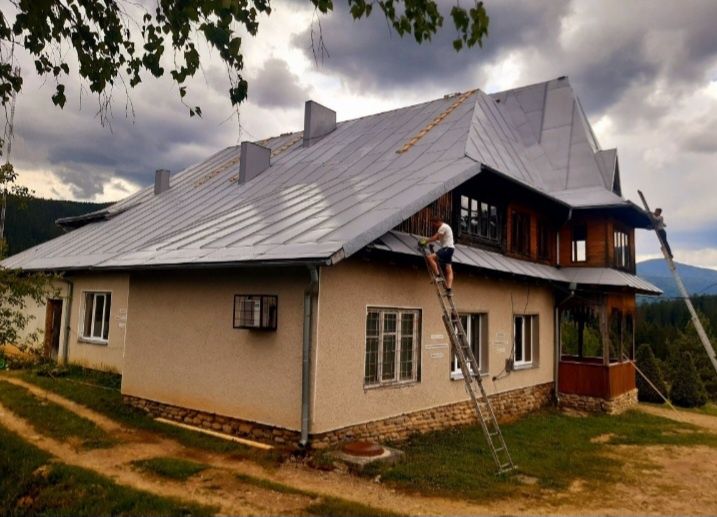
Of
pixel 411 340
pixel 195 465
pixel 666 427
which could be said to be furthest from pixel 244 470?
pixel 666 427

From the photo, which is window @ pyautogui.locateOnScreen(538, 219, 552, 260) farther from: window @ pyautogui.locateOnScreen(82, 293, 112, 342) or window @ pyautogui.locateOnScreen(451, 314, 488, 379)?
window @ pyautogui.locateOnScreen(82, 293, 112, 342)

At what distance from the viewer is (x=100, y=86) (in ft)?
16.1

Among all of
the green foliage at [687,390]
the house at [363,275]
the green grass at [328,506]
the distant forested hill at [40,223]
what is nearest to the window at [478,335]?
the house at [363,275]

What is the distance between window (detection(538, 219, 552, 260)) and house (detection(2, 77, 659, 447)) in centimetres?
8

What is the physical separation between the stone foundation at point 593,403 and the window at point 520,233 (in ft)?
14.0

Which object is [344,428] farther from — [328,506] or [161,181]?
[161,181]

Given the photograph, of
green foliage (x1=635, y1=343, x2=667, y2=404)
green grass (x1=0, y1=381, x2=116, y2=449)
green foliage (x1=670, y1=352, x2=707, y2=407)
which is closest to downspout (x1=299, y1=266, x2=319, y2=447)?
green grass (x1=0, y1=381, x2=116, y2=449)

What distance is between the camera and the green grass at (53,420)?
8.95 meters

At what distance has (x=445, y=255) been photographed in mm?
9422

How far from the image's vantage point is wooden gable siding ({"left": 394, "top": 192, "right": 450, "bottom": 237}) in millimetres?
10484

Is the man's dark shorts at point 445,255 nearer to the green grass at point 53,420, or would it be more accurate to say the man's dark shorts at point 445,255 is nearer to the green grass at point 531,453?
the green grass at point 531,453

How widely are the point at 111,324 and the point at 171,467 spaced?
26.2ft

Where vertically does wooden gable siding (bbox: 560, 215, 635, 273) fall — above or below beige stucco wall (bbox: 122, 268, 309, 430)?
above

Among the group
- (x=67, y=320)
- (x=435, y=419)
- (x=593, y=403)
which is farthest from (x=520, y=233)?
(x=67, y=320)
